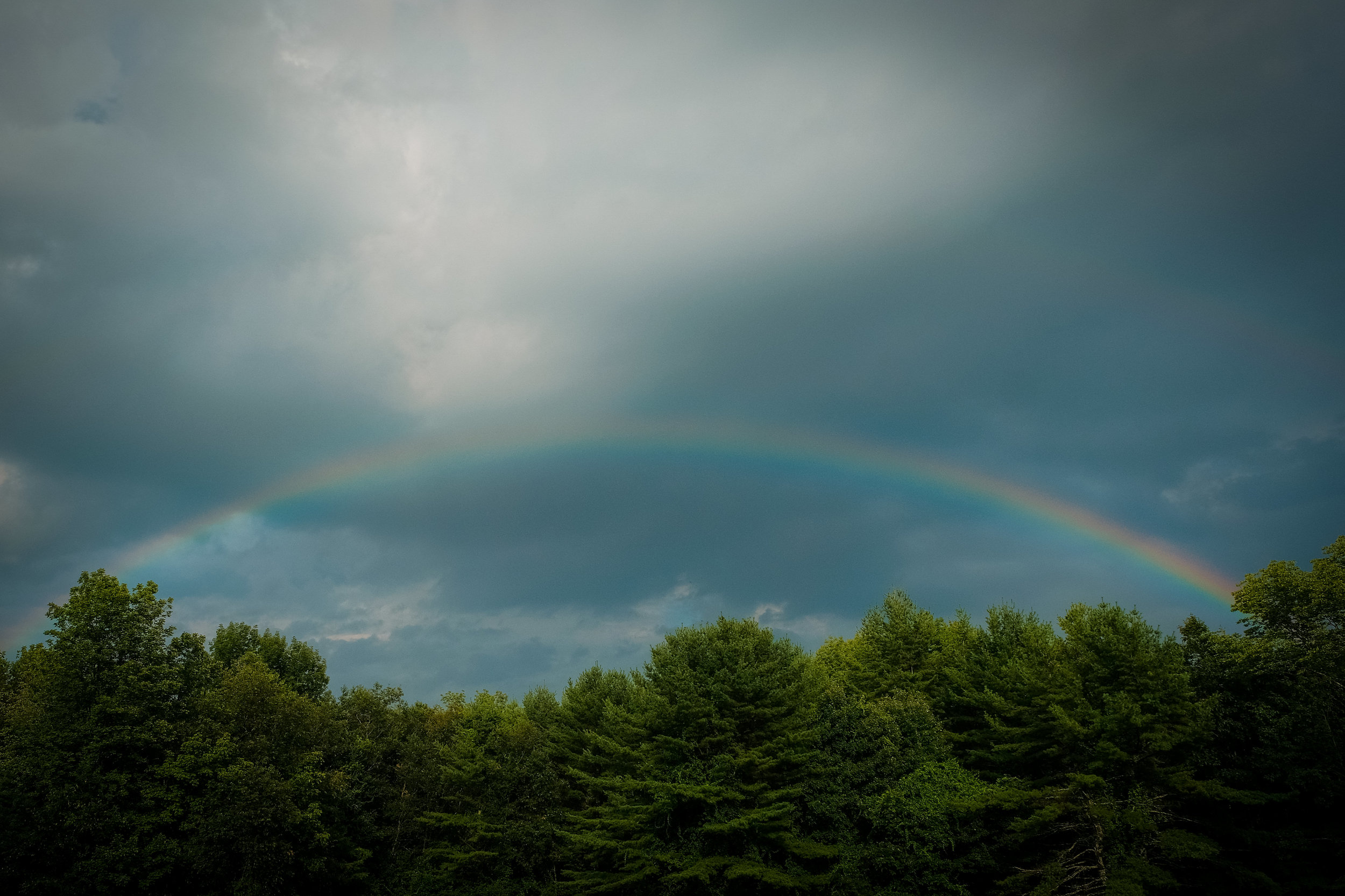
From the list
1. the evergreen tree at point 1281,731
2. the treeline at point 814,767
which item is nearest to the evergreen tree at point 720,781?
the treeline at point 814,767

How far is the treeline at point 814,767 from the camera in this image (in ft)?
139

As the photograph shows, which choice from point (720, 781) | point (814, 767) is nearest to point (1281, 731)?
point (814, 767)

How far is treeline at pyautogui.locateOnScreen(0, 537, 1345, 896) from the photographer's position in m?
42.4

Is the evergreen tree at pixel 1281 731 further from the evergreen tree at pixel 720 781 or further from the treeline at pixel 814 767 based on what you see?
the evergreen tree at pixel 720 781

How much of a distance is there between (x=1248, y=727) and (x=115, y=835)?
6308 centimetres

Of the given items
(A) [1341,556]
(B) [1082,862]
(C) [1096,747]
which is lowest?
(B) [1082,862]

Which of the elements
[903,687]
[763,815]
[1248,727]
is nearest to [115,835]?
[763,815]

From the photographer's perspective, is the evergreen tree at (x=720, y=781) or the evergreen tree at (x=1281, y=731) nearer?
the evergreen tree at (x=1281, y=731)

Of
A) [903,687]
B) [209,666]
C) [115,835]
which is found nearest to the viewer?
[115,835]

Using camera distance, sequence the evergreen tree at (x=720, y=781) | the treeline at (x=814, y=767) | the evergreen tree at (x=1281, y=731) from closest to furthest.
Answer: the evergreen tree at (x=1281, y=731) → the treeline at (x=814, y=767) → the evergreen tree at (x=720, y=781)

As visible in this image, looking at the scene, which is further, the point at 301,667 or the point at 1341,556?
the point at 301,667

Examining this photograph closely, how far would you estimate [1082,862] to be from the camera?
44625mm

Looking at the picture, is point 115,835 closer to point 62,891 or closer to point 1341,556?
point 62,891

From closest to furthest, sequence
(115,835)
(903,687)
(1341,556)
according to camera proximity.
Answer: (115,835)
(1341,556)
(903,687)
